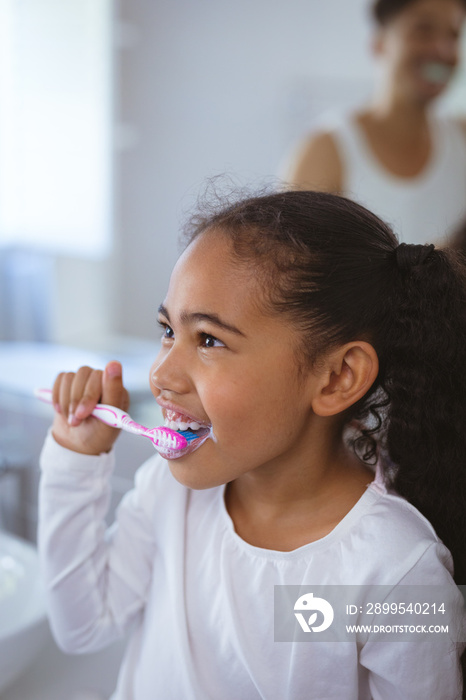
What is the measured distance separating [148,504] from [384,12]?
88 cm

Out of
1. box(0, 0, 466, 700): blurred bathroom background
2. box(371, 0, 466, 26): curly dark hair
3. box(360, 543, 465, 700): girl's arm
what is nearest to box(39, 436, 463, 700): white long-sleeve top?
box(360, 543, 465, 700): girl's arm

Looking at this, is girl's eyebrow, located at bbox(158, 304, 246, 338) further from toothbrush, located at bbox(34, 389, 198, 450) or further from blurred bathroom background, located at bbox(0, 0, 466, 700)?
blurred bathroom background, located at bbox(0, 0, 466, 700)

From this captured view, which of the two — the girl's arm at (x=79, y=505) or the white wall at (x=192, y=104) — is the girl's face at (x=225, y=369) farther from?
the white wall at (x=192, y=104)

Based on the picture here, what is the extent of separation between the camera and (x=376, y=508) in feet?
1.87

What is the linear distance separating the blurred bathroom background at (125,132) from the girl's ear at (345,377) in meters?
0.62

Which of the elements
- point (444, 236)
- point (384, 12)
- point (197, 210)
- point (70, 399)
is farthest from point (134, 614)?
point (384, 12)

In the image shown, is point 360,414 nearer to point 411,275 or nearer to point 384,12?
point 411,275

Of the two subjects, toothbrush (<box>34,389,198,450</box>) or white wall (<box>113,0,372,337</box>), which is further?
white wall (<box>113,0,372,337</box>)

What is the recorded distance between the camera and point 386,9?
3.48 feet

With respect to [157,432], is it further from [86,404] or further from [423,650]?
[423,650]

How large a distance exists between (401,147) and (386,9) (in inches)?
8.8

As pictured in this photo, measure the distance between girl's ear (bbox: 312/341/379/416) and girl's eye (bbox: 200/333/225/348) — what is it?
89 mm

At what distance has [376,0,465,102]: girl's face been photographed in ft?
3.14

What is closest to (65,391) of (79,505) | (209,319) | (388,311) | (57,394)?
(57,394)
